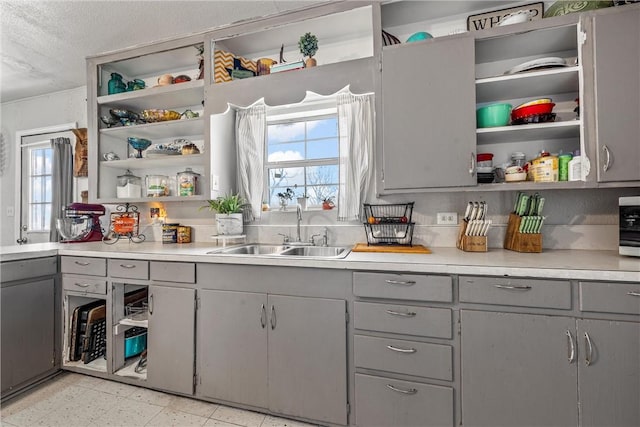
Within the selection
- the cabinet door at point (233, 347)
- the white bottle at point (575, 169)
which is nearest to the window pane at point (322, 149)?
the cabinet door at point (233, 347)

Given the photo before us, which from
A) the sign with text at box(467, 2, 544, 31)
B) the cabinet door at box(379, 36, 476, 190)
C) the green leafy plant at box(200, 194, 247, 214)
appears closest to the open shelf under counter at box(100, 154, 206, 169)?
the green leafy plant at box(200, 194, 247, 214)

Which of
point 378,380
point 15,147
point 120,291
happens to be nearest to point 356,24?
point 378,380

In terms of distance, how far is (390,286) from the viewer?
54.6 inches

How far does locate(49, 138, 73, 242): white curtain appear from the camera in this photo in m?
3.18

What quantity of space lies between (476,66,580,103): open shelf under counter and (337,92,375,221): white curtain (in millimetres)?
733

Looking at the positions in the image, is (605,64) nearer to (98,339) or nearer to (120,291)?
(120,291)

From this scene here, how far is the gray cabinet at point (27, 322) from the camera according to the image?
1.79 meters

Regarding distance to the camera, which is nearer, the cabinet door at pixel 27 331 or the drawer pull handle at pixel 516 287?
the drawer pull handle at pixel 516 287

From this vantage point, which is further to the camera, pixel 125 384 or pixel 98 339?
pixel 98 339

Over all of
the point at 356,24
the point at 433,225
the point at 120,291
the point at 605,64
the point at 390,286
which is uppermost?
the point at 356,24

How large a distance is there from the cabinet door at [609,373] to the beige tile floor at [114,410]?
134 cm

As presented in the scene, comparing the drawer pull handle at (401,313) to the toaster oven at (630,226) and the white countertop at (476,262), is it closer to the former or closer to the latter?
the white countertop at (476,262)

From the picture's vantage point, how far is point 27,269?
→ 1.90 metres

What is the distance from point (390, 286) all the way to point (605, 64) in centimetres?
160
